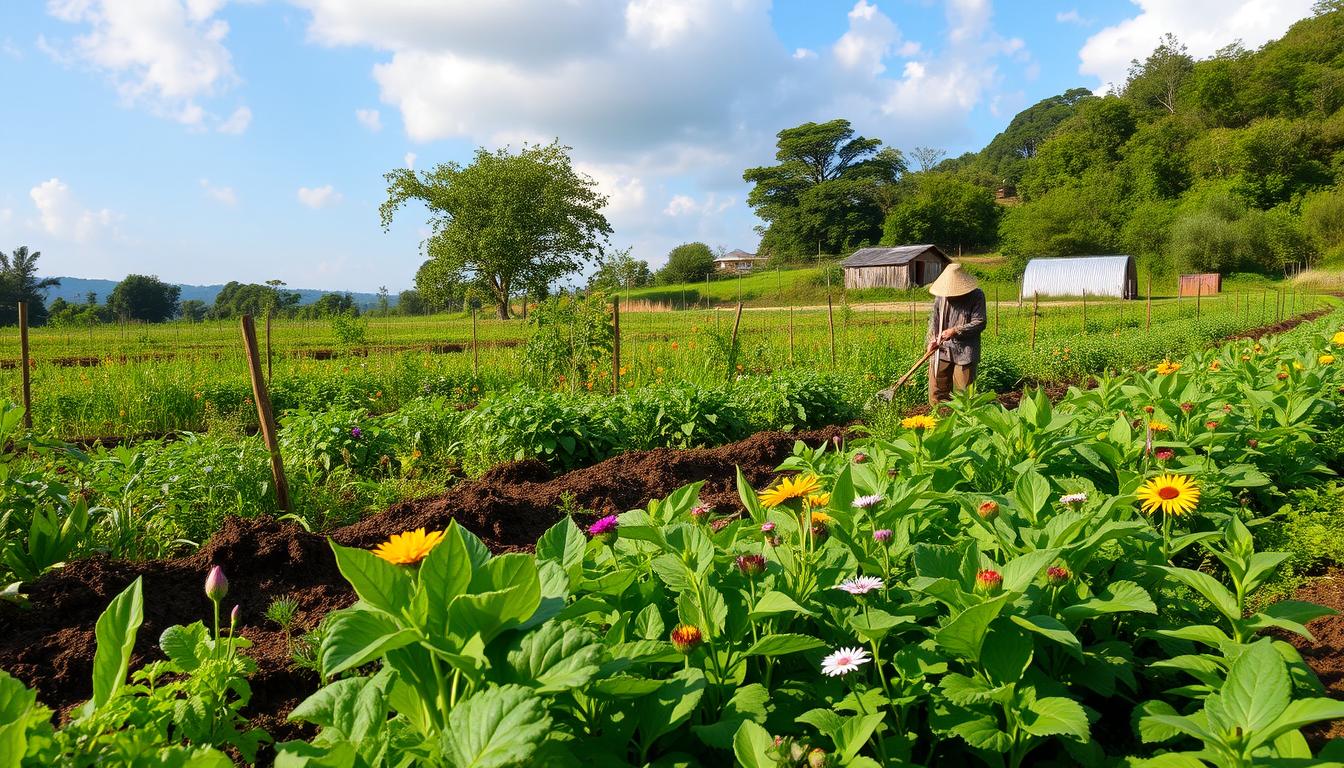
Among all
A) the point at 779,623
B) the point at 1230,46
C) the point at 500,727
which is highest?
the point at 1230,46

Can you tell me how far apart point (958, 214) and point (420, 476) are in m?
63.3

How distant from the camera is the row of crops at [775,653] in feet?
3.96

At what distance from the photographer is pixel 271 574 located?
Result: 3176 millimetres

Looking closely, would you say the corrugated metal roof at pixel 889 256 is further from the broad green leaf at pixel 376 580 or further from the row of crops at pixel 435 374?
the broad green leaf at pixel 376 580

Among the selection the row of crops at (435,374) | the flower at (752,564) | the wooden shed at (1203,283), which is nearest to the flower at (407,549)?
the flower at (752,564)

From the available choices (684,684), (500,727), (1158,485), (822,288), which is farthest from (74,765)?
(822,288)

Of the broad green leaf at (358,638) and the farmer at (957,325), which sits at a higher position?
the farmer at (957,325)

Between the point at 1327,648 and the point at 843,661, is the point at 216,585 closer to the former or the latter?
the point at 843,661

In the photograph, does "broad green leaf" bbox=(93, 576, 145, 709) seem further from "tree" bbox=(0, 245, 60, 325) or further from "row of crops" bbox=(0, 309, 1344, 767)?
"tree" bbox=(0, 245, 60, 325)

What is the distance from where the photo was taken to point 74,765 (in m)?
1.15

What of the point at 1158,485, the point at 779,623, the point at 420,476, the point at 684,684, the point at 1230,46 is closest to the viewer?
the point at 684,684

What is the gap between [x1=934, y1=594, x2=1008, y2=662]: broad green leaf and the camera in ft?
4.89

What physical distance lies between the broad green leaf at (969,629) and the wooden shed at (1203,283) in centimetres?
4833

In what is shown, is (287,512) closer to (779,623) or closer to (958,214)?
(779,623)
